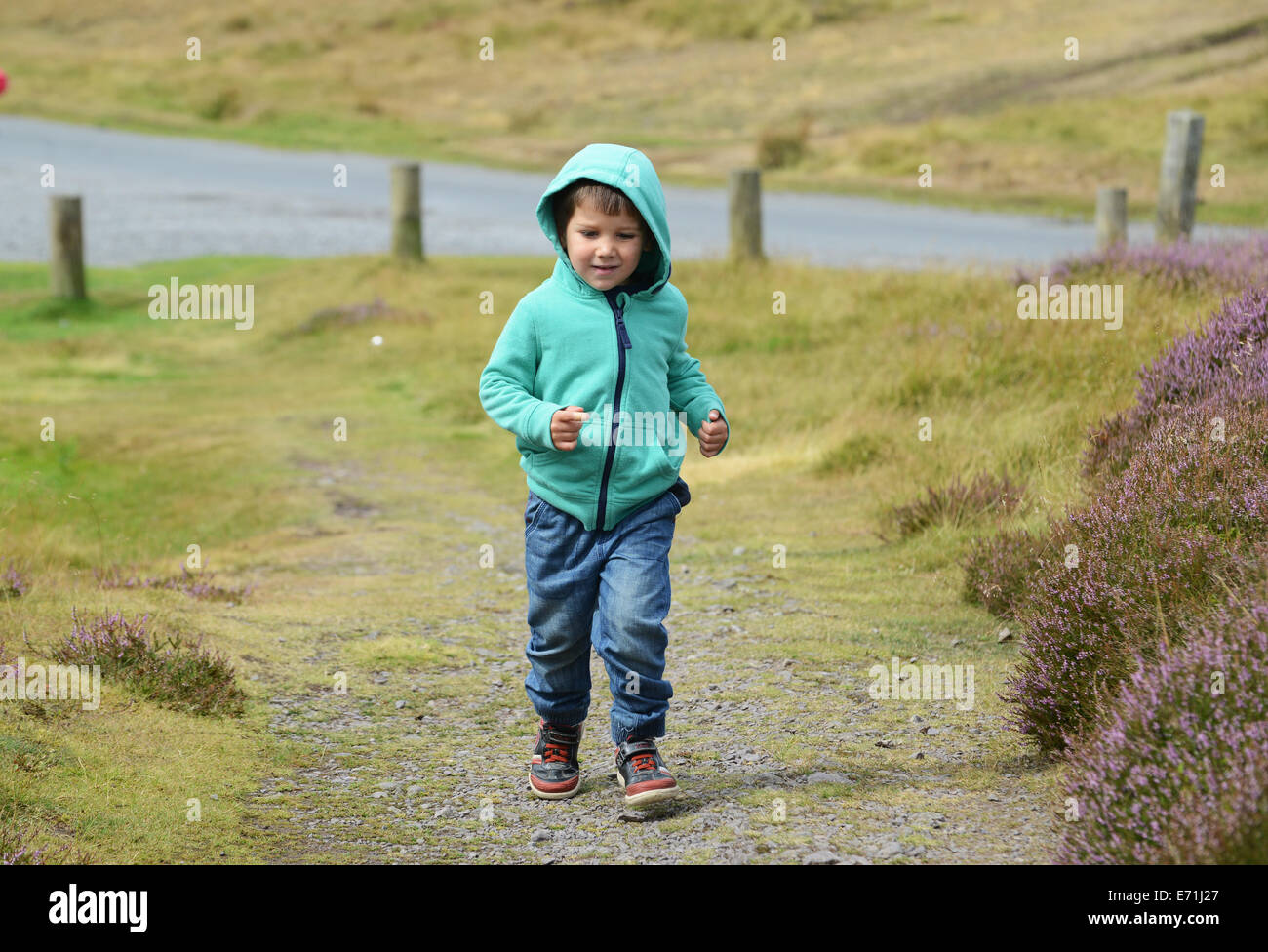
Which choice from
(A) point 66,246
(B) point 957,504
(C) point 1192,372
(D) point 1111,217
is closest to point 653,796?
(C) point 1192,372

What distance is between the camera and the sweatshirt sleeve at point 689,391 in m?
4.48

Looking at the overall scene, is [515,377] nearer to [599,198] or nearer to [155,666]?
[599,198]

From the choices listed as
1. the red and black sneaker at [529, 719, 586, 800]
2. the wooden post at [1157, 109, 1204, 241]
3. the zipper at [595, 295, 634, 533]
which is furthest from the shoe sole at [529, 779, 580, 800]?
the wooden post at [1157, 109, 1204, 241]

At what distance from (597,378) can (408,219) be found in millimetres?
12979

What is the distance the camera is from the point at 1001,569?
6387mm

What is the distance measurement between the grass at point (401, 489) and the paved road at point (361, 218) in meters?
2.97

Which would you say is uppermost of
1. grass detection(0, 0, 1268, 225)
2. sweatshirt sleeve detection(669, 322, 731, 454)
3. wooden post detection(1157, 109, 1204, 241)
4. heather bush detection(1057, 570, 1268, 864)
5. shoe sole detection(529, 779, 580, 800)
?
grass detection(0, 0, 1268, 225)

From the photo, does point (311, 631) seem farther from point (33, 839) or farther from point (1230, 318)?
point (1230, 318)

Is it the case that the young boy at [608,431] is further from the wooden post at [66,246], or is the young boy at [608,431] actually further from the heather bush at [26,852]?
the wooden post at [66,246]

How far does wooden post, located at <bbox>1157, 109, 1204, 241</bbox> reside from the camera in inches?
Result: 495

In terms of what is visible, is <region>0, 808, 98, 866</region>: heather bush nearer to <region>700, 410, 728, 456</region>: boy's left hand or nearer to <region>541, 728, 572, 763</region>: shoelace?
<region>541, 728, 572, 763</region>: shoelace

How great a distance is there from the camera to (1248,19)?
4159cm

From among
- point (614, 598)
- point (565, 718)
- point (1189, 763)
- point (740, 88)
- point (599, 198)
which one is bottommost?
point (565, 718)

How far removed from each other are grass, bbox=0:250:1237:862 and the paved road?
9.74ft
